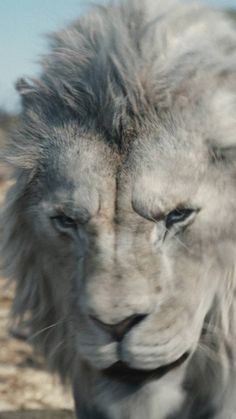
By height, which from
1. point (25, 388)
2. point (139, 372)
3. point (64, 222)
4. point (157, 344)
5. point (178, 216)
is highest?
point (178, 216)

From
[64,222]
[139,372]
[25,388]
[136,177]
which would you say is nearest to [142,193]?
[136,177]

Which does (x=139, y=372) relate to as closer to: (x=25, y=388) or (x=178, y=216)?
(x=178, y=216)

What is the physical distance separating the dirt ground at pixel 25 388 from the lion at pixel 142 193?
1.19m

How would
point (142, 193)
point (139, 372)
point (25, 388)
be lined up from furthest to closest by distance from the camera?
point (25, 388)
point (139, 372)
point (142, 193)

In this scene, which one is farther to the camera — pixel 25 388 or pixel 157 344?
pixel 25 388

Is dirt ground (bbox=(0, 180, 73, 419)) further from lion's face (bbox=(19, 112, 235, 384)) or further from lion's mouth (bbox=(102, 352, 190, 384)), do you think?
lion's face (bbox=(19, 112, 235, 384))

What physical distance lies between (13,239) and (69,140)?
589 millimetres

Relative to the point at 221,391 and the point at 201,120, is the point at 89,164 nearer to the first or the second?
the point at 201,120

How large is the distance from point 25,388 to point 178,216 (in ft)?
7.13

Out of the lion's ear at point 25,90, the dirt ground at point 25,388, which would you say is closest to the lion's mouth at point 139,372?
the lion's ear at point 25,90

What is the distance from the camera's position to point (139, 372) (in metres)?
3.95

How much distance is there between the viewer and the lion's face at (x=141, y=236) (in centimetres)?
368

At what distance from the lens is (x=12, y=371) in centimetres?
584

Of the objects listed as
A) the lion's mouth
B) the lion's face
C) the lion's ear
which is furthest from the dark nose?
the lion's ear
